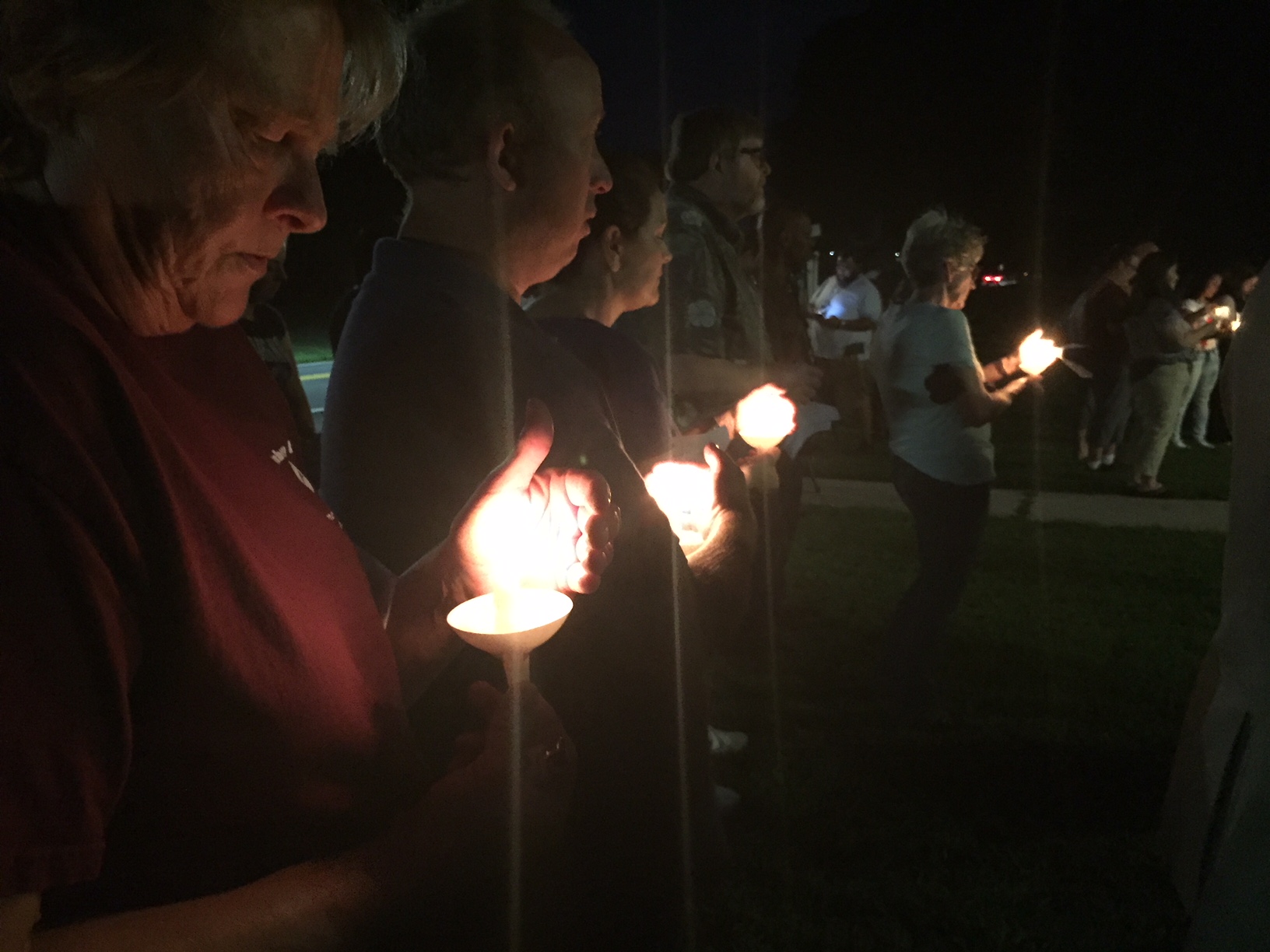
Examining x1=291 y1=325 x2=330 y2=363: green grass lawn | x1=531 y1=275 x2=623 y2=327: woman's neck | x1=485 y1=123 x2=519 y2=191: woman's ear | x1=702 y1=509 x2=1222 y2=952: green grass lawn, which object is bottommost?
x1=702 y1=509 x2=1222 y2=952: green grass lawn

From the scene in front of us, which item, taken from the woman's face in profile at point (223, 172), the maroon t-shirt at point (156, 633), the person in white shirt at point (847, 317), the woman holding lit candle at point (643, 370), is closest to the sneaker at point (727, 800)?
the woman holding lit candle at point (643, 370)

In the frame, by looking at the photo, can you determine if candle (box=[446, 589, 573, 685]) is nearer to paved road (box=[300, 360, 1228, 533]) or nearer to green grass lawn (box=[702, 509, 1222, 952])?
green grass lawn (box=[702, 509, 1222, 952])

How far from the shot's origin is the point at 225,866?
0.89 m

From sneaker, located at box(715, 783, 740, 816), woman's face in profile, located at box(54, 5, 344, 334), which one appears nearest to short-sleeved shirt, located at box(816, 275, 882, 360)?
sneaker, located at box(715, 783, 740, 816)

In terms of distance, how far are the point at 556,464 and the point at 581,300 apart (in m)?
1.14

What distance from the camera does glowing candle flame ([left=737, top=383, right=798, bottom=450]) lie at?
2822mm

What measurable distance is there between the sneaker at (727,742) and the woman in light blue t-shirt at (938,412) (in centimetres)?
98

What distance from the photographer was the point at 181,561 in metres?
0.79

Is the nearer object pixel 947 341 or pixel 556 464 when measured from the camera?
pixel 556 464

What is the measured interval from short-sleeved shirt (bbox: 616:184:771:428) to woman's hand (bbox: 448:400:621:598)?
2.09 meters

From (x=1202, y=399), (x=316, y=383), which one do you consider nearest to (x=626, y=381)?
(x=1202, y=399)

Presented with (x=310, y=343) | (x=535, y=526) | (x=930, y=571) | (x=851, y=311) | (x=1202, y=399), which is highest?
(x=310, y=343)

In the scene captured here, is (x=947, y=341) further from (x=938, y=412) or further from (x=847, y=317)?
(x=847, y=317)

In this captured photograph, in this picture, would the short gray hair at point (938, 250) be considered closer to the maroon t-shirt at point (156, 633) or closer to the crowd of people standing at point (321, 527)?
the crowd of people standing at point (321, 527)
